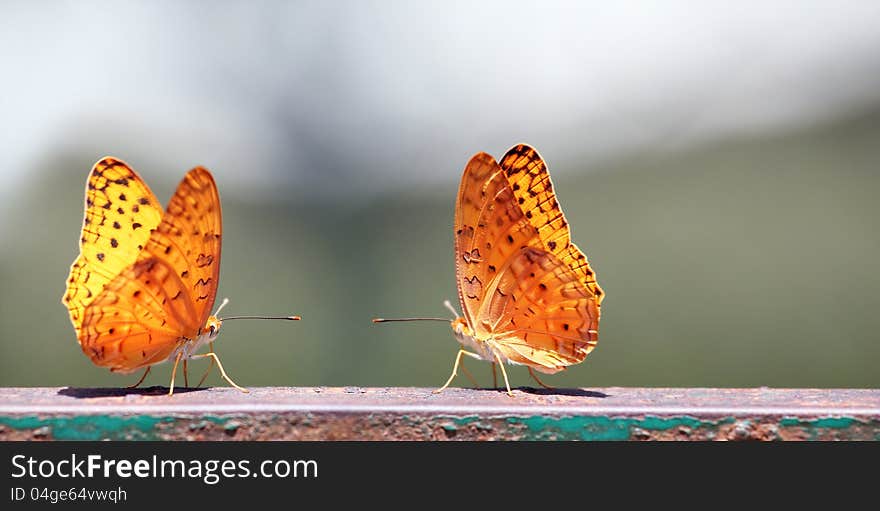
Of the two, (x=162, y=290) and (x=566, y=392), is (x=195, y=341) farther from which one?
(x=566, y=392)

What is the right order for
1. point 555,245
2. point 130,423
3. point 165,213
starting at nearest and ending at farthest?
point 130,423, point 165,213, point 555,245

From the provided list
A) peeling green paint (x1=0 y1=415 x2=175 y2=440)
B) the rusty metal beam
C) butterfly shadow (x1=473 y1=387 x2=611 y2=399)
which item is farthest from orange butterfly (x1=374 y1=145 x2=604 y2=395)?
peeling green paint (x1=0 y1=415 x2=175 y2=440)

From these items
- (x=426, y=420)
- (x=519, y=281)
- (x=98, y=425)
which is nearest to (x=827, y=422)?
(x=426, y=420)

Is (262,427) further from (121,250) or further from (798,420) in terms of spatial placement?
(798,420)

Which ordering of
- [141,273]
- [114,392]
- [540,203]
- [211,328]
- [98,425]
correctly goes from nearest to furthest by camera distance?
1. [98,425]
2. [114,392]
3. [141,273]
4. [211,328]
5. [540,203]

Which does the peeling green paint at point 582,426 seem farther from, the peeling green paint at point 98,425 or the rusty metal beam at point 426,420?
the peeling green paint at point 98,425

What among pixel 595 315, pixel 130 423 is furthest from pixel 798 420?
pixel 130 423
